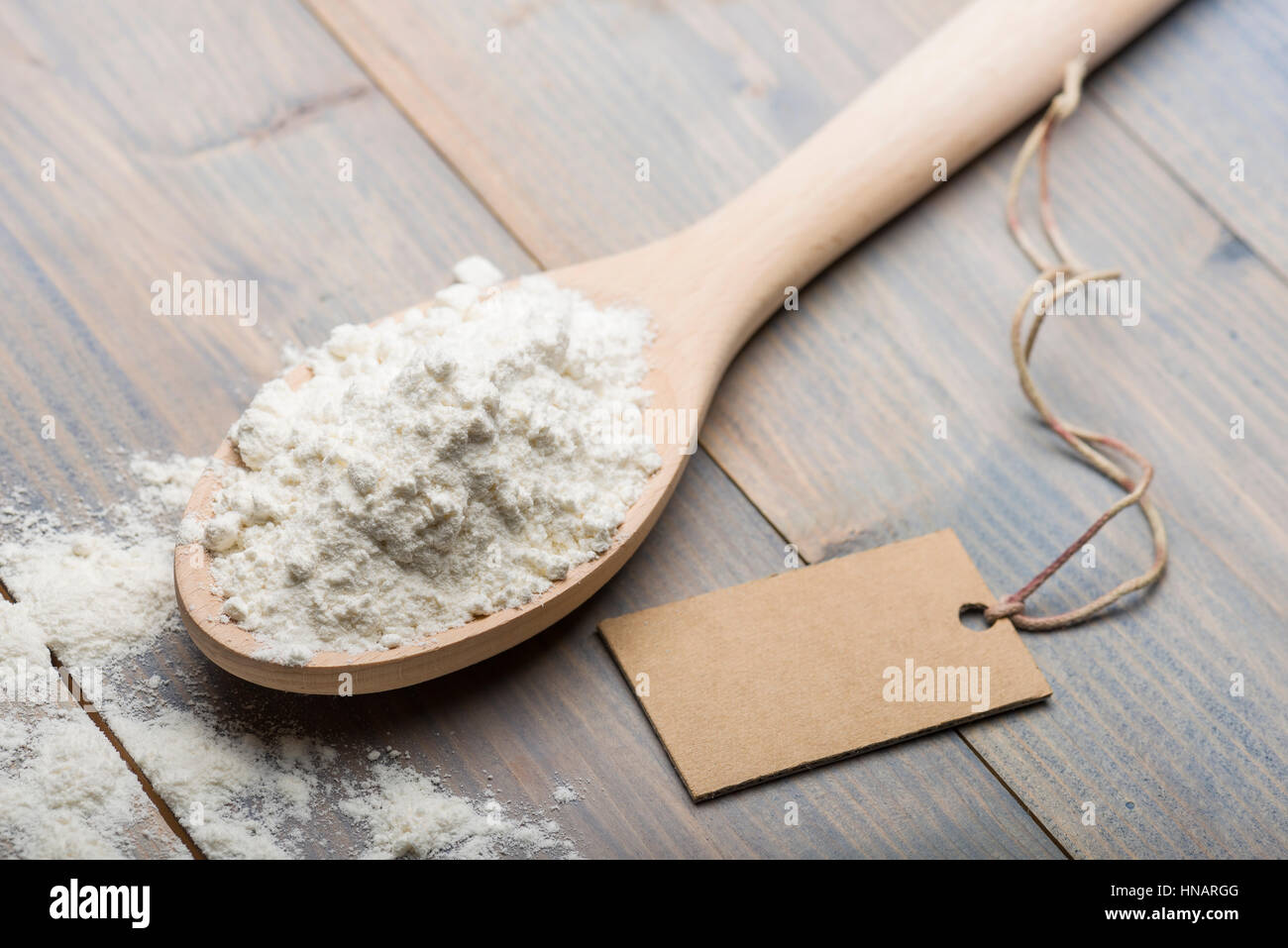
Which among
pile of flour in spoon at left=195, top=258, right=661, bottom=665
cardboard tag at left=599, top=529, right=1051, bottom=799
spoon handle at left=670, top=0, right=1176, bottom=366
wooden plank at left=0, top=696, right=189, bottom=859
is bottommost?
cardboard tag at left=599, top=529, right=1051, bottom=799

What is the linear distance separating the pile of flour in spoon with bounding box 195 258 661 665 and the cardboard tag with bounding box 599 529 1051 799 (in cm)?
13

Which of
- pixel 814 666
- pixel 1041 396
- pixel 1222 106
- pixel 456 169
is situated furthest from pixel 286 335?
pixel 1222 106

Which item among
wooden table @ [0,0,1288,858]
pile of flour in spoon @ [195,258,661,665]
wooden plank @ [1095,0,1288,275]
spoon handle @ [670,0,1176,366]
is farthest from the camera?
wooden plank @ [1095,0,1288,275]

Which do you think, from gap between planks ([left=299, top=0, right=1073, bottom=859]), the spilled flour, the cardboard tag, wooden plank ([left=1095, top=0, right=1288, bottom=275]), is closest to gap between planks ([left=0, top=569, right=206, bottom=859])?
the spilled flour

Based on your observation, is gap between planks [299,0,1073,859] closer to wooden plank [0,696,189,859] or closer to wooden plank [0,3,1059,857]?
wooden plank [0,3,1059,857]

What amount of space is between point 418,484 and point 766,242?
0.43 m

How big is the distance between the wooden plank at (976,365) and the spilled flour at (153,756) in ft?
1.32

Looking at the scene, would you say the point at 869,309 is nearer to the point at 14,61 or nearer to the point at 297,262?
the point at 297,262

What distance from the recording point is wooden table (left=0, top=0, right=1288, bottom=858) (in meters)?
0.88

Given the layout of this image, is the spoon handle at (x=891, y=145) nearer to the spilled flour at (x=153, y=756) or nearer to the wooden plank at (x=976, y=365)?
the wooden plank at (x=976, y=365)

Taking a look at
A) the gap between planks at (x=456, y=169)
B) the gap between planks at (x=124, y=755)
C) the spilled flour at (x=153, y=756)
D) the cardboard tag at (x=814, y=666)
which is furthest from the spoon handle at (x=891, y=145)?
the gap between planks at (x=124, y=755)

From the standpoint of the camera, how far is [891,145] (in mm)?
1044

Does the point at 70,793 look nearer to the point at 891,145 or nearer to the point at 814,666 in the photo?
the point at 814,666
